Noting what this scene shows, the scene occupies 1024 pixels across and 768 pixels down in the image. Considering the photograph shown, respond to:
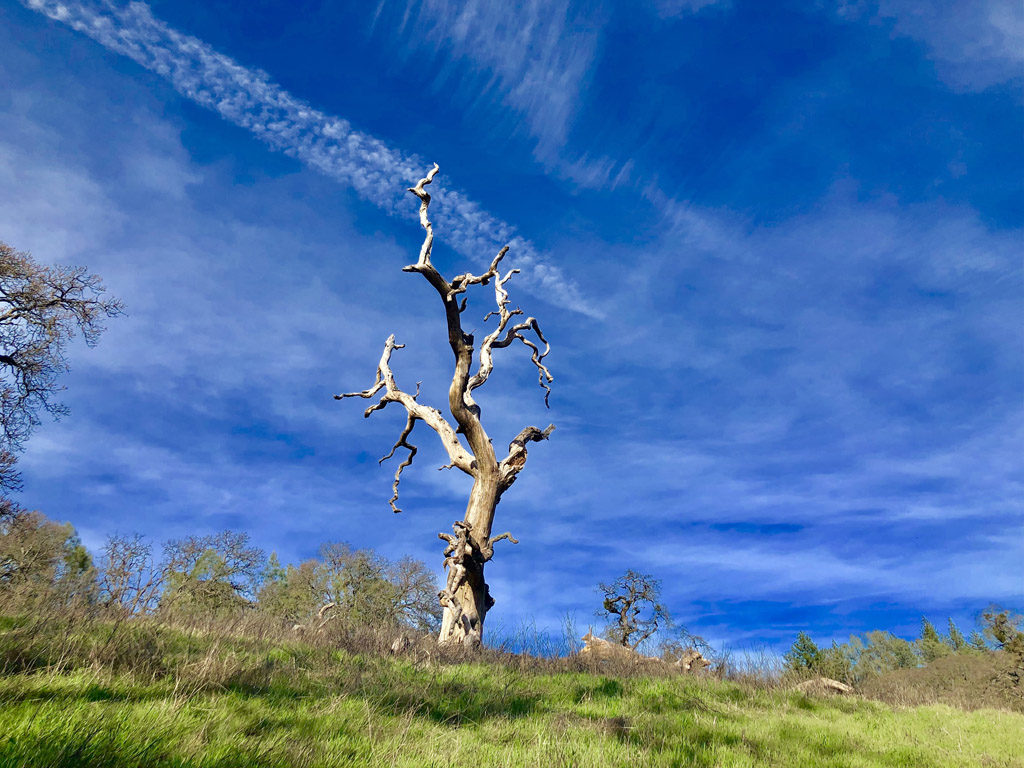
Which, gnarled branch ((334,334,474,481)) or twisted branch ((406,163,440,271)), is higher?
twisted branch ((406,163,440,271))

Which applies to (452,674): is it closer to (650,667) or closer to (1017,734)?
(650,667)

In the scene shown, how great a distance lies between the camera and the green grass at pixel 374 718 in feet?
11.0

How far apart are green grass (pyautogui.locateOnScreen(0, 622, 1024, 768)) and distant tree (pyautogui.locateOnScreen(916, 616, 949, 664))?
4600 cm

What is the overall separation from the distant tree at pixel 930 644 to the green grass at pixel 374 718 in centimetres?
4600

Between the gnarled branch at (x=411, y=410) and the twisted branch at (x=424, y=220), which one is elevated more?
the twisted branch at (x=424, y=220)

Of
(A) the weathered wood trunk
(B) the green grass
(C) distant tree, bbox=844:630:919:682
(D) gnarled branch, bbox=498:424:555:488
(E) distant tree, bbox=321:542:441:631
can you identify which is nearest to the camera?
(B) the green grass

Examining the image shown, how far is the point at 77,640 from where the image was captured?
510 cm

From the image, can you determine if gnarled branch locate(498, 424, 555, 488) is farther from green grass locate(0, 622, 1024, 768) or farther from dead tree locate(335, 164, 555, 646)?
green grass locate(0, 622, 1024, 768)

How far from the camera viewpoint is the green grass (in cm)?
336

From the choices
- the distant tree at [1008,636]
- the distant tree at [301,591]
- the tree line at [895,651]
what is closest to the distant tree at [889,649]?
the tree line at [895,651]

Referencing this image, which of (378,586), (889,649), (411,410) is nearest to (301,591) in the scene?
(378,586)

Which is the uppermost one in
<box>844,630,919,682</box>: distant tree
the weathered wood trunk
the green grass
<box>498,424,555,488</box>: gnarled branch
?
<box>844,630,919,682</box>: distant tree

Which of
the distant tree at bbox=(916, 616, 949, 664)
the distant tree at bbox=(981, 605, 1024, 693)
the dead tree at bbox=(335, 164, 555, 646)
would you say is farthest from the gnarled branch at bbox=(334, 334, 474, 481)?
the distant tree at bbox=(916, 616, 949, 664)

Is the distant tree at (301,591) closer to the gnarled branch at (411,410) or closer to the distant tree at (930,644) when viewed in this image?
the gnarled branch at (411,410)
